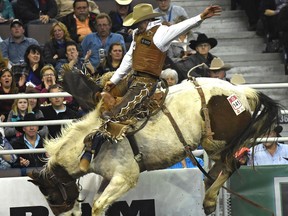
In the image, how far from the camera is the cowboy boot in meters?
12.2

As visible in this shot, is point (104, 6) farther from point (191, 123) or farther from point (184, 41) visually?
point (191, 123)

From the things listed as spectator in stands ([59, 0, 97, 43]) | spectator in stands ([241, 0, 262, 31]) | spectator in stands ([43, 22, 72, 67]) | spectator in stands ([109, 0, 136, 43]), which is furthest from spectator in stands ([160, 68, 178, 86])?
spectator in stands ([241, 0, 262, 31])

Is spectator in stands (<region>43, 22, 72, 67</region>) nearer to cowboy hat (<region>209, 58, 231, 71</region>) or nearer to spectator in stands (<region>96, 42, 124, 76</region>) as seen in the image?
spectator in stands (<region>96, 42, 124, 76</region>)

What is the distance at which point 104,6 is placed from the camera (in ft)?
59.4

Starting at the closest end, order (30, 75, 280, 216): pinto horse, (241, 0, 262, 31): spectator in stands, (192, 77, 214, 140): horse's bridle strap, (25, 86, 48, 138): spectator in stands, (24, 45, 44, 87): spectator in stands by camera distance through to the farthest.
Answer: (30, 75, 280, 216): pinto horse
(192, 77, 214, 140): horse's bridle strap
(25, 86, 48, 138): spectator in stands
(24, 45, 44, 87): spectator in stands
(241, 0, 262, 31): spectator in stands

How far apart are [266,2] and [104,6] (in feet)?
7.72

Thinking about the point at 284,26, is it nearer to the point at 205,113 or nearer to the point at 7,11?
the point at 7,11

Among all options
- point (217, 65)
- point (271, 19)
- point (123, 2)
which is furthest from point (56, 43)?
point (271, 19)

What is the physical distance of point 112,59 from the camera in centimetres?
1512

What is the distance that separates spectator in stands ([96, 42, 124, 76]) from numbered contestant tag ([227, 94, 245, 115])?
288 cm

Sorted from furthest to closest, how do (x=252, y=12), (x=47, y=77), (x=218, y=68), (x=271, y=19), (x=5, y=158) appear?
1. (x=252, y=12)
2. (x=271, y=19)
3. (x=47, y=77)
4. (x=218, y=68)
5. (x=5, y=158)

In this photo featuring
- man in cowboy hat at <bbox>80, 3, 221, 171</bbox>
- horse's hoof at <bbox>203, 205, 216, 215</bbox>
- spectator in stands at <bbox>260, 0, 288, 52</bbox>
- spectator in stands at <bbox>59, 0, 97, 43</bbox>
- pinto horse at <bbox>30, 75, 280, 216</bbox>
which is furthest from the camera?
spectator in stands at <bbox>260, 0, 288, 52</bbox>

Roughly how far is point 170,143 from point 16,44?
15.4 ft

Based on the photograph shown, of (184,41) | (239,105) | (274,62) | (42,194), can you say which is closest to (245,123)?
(239,105)
